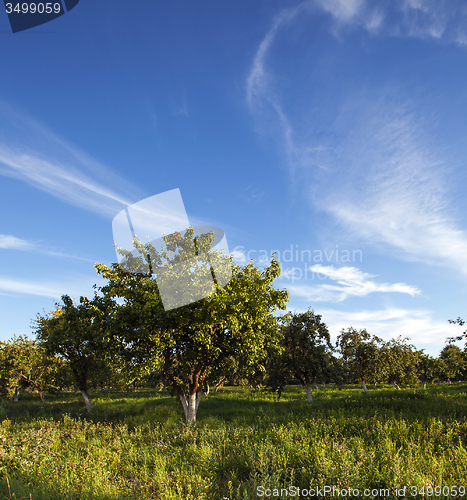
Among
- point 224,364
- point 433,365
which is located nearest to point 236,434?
point 224,364

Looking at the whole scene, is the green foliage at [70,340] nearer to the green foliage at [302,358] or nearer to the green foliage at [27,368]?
the green foliage at [27,368]

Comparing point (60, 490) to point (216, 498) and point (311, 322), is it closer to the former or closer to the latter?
point (216, 498)

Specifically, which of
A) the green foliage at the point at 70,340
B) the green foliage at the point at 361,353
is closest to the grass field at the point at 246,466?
the green foliage at the point at 70,340

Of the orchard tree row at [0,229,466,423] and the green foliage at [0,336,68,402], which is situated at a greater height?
the orchard tree row at [0,229,466,423]

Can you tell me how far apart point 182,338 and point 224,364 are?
4.63 metres

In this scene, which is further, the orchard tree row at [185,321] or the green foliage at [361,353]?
the green foliage at [361,353]

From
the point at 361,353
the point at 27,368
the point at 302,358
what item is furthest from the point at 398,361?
the point at 27,368

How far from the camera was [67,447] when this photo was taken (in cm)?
1009

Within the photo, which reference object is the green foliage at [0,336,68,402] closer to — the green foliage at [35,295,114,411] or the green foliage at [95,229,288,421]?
the green foliage at [35,295,114,411]

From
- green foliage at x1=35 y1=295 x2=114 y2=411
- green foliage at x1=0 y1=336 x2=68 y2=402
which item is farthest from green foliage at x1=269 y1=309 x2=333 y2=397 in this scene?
green foliage at x1=0 y1=336 x2=68 y2=402

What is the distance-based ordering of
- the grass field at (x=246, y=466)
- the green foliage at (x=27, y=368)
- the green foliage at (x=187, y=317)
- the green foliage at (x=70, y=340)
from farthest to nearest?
the green foliage at (x=27, y=368) → the green foliage at (x=70, y=340) → the green foliage at (x=187, y=317) → the grass field at (x=246, y=466)

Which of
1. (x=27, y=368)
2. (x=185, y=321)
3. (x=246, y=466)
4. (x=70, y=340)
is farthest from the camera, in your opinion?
(x=27, y=368)

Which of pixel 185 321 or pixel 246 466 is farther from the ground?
pixel 185 321

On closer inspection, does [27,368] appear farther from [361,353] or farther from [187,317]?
[361,353]
